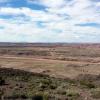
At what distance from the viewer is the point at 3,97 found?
16500 millimetres

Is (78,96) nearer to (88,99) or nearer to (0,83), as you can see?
(88,99)

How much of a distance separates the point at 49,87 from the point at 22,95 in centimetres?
581

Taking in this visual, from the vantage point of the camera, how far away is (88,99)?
1808 centimetres

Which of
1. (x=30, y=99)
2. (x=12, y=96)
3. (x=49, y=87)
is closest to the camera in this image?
(x=30, y=99)

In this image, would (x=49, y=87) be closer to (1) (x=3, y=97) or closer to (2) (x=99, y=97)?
(2) (x=99, y=97)

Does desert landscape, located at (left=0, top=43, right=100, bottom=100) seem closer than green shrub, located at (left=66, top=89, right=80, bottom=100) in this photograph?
Yes

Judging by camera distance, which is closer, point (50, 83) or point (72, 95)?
point (72, 95)

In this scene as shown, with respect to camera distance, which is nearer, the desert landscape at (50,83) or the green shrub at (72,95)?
the desert landscape at (50,83)

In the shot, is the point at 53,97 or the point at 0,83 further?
the point at 0,83

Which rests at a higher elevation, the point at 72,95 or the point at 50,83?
the point at 72,95

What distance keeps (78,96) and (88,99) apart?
1165 millimetres

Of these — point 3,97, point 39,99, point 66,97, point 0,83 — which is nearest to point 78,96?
point 66,97

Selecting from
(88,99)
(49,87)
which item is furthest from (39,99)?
(49,87)

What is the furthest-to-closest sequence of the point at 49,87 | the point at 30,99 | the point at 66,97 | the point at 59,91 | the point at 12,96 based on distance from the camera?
the point at 49,87, the point at 59,91, the point at 66,97, the point at 12,96, the point at 30,99
